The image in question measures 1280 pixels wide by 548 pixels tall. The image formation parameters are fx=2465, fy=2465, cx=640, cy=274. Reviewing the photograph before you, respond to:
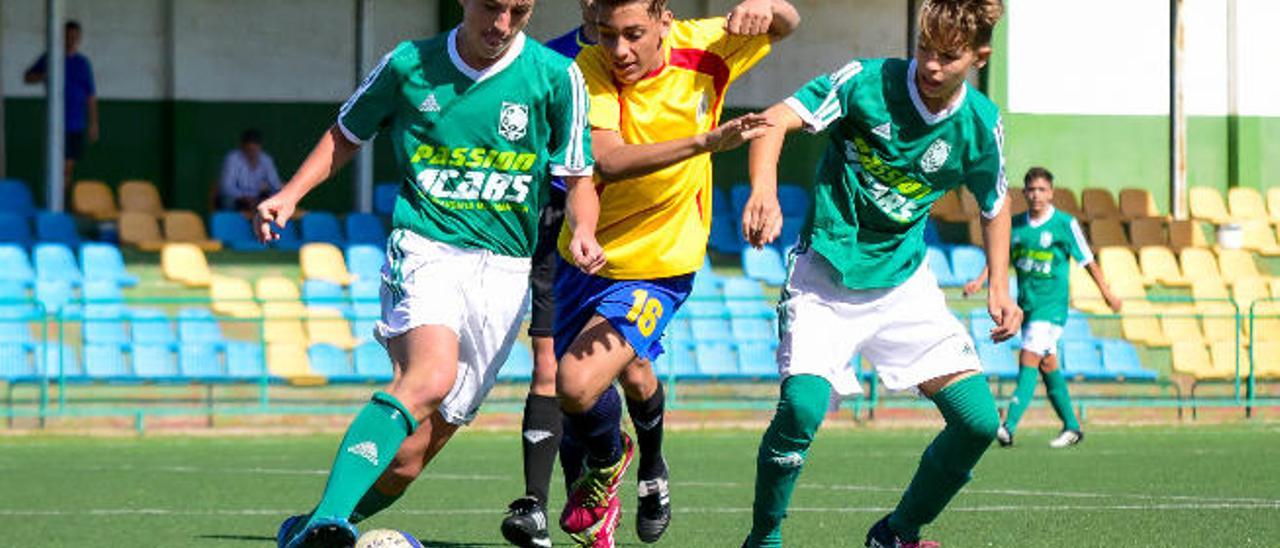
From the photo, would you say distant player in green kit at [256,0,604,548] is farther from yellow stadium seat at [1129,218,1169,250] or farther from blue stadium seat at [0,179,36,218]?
yellow stadium seat at [1129,218,1169,250]

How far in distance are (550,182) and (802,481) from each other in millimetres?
4324

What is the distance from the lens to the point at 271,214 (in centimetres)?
707

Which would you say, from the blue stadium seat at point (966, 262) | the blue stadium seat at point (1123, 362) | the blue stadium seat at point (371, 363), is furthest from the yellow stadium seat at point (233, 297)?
the blue stadium seat at point (1123, 362)

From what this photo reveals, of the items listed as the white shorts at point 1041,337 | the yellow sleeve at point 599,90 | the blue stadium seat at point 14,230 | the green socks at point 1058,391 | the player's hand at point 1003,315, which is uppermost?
the yellow sleeve at point 599,90

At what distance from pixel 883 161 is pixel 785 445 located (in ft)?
3.18

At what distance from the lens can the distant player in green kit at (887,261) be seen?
7875 mm

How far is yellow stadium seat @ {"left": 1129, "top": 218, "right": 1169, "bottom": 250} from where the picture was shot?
2527 centimetres

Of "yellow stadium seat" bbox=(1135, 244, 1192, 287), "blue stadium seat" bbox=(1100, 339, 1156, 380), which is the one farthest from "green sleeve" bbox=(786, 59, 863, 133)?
"yellow stadium seat" bbox=(1135, 244, 1192, 287)

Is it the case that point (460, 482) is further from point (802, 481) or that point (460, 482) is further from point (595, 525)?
point (595, 525)

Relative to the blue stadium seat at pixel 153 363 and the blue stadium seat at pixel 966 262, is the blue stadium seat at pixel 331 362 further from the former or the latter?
the blue stadium seat at pixel 966 262

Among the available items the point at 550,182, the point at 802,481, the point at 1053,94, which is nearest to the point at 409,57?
the point at 550,182

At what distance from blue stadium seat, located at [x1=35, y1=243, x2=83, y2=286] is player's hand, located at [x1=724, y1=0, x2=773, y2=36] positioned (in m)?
12.3

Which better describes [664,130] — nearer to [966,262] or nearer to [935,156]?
[935,156]

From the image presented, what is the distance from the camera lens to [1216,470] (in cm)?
1365
